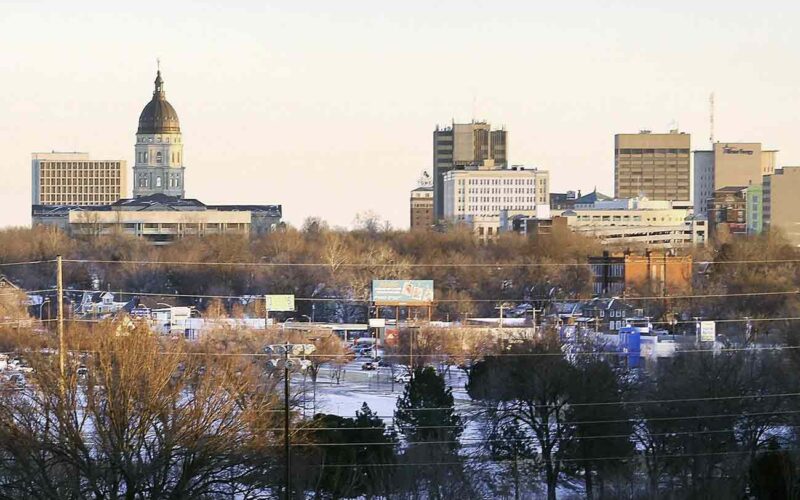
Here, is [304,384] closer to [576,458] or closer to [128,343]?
[576,458]

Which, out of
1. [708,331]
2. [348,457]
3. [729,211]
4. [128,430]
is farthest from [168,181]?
[128,430]

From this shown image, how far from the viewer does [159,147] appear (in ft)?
579

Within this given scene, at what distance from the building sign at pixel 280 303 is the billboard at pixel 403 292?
3.10 m

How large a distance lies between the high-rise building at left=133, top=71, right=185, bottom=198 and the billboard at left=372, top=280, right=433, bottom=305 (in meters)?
110

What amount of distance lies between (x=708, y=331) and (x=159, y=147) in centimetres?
12582

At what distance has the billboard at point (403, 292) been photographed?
67.2 meters

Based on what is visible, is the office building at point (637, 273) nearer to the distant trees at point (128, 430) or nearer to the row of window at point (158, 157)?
the distant trees at point (128, 430)

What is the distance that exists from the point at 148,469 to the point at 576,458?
8912mm

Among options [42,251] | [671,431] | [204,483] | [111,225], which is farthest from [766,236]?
[204,483]

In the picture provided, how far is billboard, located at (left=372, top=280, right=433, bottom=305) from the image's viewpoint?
67.2 m

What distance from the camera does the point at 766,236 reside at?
100438 millimetres

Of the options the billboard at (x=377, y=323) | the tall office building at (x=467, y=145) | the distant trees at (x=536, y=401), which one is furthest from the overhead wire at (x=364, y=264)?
the tall office building at (x=467, y=145)

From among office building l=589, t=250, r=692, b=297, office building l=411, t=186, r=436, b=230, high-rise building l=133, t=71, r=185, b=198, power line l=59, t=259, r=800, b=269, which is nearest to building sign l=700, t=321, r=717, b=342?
office building l=589, t=250, r=692, b=297

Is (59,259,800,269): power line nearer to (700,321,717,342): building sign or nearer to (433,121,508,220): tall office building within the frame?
(700,321,717,342): building sign
